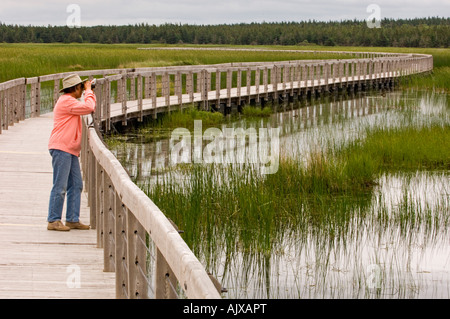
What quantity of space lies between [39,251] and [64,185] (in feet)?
2.84

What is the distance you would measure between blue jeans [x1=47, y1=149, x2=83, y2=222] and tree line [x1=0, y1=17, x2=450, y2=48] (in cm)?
13815

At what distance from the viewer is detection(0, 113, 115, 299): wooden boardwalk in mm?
5945

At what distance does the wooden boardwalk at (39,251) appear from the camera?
5945 millimetres

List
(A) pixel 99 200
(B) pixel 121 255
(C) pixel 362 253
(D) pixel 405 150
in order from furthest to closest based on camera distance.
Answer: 1. (D) pixel 405 150
2. (C) pixel 362 253
3. (A) pixel 99 200
4. (B) pixel 121 255

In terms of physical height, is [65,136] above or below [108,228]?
above

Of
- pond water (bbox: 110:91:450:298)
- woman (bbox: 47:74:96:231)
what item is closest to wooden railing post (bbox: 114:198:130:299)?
woman (bbox: 47:74:96:231)

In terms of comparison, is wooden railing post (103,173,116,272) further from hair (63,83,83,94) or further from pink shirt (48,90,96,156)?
hair (63,83,83,94)

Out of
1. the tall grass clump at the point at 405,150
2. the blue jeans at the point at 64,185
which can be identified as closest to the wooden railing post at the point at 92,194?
the blue jeans at the point at 64,185

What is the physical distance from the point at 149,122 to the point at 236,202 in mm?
11567

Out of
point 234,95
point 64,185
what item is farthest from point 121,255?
point 234,95

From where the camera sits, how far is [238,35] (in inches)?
6590

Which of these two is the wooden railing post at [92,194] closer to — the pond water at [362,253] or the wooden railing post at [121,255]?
the pond water at [362,253]

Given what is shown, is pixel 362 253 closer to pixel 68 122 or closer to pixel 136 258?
pixel 68 122
